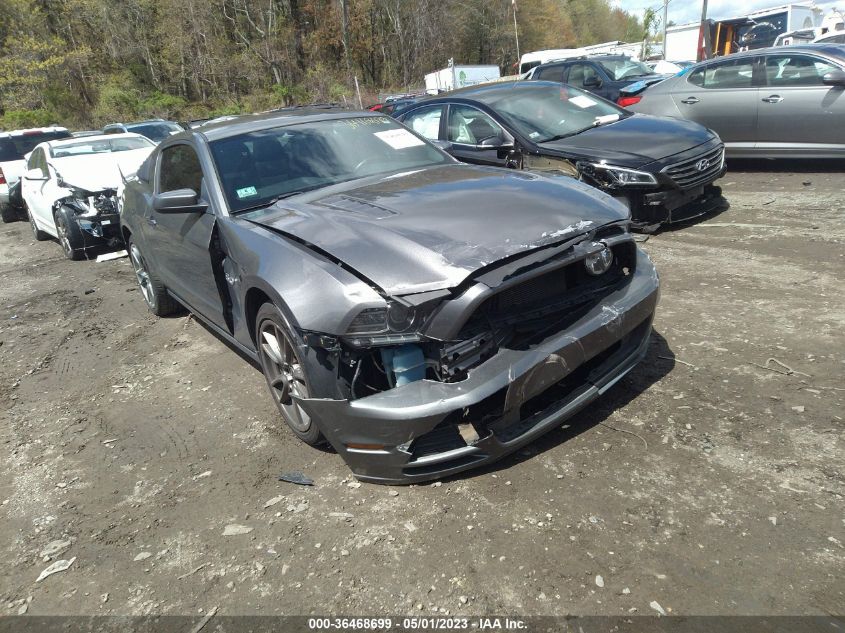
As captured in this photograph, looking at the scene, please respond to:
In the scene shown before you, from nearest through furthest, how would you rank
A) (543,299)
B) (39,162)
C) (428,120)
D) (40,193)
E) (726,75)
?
(543,299), (428,120), (726,75), (40,193), (39,162)

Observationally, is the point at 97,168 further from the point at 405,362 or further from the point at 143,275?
the point at 405,362

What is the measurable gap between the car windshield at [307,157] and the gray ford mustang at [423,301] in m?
0.02

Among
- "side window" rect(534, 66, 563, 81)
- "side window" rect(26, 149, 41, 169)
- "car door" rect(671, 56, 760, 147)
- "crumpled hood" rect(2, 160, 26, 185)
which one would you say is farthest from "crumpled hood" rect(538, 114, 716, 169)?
"crumpled hood" rect(2, 160, 26, 185)

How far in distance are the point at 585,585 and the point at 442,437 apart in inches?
30.9

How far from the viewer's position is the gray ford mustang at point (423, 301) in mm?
2521

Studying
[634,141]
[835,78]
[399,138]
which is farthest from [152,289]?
[835,78]

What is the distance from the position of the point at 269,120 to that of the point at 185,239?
103cm

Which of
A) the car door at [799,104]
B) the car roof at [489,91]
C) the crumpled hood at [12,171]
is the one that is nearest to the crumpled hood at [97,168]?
the car roof at [489,91]

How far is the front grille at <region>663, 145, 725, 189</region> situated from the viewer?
19.3ft

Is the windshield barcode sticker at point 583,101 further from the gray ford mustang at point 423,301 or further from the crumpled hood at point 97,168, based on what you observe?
the crumpled hood at point 97,168

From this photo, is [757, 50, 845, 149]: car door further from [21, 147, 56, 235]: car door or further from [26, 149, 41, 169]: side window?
[26, 149, 41, 169]: side window

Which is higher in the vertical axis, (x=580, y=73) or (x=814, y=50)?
(x=814, y=50)

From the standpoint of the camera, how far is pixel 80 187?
8570mm

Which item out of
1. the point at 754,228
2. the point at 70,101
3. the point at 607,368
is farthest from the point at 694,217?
the point at 70,101
